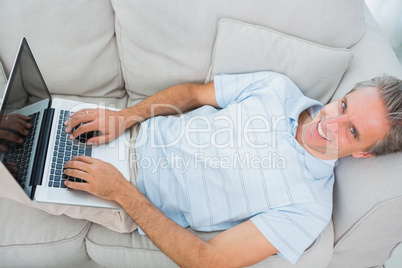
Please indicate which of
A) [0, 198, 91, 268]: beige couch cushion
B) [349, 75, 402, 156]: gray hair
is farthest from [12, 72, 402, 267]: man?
[0, 198, 91, 268]: beige couch cushion

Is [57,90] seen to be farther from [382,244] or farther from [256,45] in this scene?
[382,244]

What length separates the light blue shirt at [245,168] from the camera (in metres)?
1.02

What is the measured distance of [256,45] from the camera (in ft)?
4.23

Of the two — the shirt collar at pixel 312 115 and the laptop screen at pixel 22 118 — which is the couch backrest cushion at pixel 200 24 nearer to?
the shirt collar at pixel 312 115

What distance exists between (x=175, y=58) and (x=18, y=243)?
0.89 meters

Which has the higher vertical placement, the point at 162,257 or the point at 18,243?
the point at 18,243

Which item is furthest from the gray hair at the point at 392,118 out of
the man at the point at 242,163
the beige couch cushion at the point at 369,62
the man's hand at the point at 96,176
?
the man's hand at the point at 96,176

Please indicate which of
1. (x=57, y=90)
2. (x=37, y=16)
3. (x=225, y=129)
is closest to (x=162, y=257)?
(x=225, y=129)

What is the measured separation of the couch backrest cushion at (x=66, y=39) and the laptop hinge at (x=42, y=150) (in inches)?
9.7

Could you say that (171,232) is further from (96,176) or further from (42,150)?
(42,150)

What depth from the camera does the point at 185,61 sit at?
1366mm

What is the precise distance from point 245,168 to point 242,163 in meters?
0.02

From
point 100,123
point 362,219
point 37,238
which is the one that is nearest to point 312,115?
point 362,219

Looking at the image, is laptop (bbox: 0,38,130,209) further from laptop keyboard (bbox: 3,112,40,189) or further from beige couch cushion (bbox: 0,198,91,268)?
beige couch cushion (bbox: 0,198,91,268)
